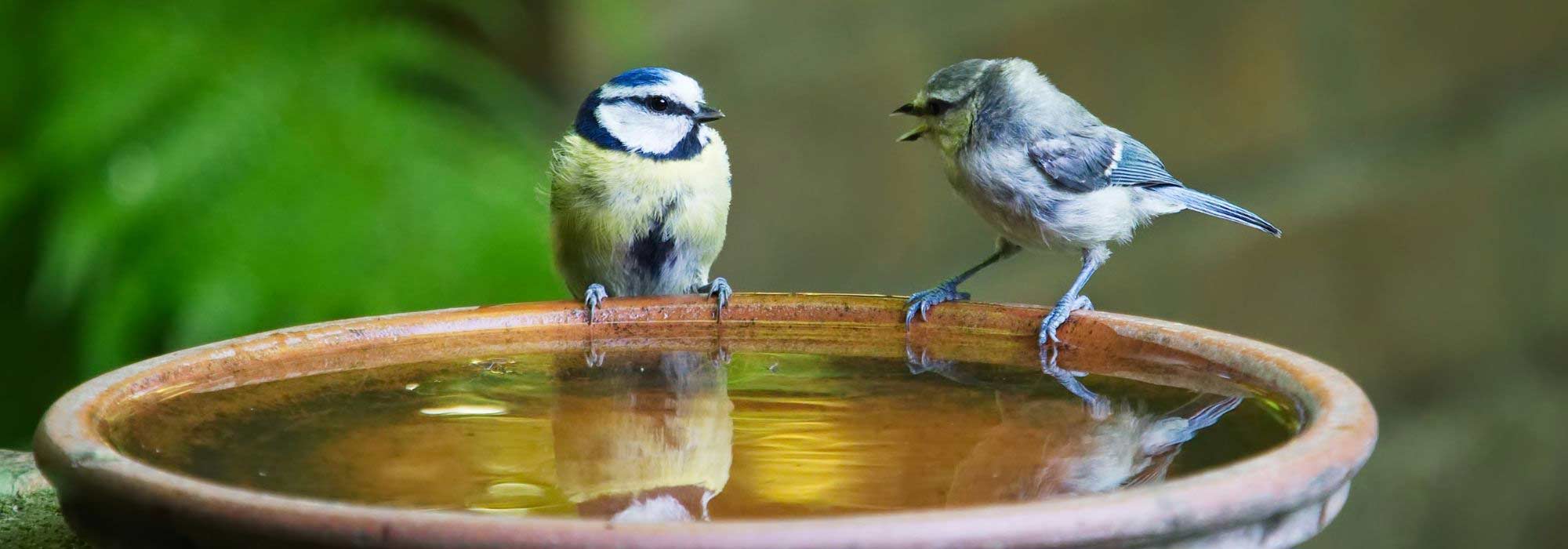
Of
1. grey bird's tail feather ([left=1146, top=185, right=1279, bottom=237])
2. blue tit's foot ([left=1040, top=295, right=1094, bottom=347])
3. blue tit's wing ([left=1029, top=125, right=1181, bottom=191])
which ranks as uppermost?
blue tit's wing ([left=1029, top=125, right=1181, bottom=191])

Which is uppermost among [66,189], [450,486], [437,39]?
[437,39]

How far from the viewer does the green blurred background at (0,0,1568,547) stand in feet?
10.5

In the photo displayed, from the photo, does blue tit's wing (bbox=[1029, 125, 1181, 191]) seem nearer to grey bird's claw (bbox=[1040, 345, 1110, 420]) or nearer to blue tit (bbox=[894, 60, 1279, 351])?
blue tit (bbox=[894, 60, 1279, 351])

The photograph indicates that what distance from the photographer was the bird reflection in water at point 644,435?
129 centimetres

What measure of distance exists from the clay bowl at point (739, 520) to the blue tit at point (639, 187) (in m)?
0.62

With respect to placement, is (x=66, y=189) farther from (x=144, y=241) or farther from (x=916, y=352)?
(x=916, y=352)

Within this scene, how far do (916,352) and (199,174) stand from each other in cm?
194

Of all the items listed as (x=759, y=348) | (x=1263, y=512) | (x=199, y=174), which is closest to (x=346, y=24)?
(x=199, y=174)

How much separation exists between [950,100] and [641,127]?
0.55m

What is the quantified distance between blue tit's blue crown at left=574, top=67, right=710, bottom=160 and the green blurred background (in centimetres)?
66

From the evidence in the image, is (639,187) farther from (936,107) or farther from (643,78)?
(936,107)

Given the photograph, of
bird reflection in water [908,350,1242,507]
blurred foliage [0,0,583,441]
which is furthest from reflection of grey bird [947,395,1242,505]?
blurred foliage [0,0,583,441]

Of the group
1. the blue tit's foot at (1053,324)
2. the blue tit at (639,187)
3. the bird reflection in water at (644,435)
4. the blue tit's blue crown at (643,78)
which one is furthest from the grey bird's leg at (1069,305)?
the blue tit's blue crown at (643,78)

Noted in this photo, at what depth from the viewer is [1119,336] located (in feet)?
6.30
